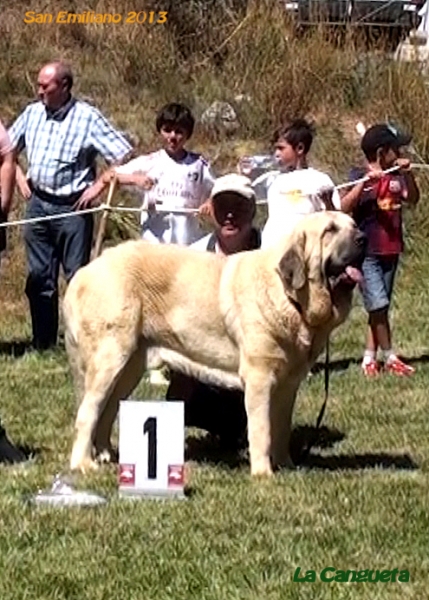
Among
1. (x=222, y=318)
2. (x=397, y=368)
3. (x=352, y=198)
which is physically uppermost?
(x=352, y=198)

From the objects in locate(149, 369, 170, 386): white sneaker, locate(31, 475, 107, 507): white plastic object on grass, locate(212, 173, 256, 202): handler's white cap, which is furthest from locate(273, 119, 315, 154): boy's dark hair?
locate(31, 475, 107, 507): white plastic object on grass

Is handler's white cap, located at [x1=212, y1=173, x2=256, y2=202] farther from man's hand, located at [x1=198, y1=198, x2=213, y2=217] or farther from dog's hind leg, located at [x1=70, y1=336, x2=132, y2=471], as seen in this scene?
dog's hind leg, located at [x1=70, y1=336, x2=132, y2=471]

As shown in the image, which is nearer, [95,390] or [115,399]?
[95,390]

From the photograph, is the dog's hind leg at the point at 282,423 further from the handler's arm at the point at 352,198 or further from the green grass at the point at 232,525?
the handler's arm at the point at 352,198

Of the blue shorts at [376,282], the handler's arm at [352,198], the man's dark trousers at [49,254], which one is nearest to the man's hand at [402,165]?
the handler's arm at [352,198]

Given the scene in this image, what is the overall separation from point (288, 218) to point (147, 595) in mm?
4159

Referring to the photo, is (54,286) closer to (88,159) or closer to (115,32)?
(88,159)

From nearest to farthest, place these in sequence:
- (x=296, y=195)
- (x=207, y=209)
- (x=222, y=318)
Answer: (x=222, y=318)
(x=207, y=209)
(x=296, y=195)

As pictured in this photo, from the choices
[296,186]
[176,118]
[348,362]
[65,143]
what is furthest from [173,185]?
[348,362]

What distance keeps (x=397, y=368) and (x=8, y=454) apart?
3.51 m

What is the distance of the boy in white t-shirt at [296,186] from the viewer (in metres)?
8.81

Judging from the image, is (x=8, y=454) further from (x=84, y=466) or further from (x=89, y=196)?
(x=89, y=196)

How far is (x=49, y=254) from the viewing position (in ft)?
34.7

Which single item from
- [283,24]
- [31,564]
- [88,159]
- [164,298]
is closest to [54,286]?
[88,159]
